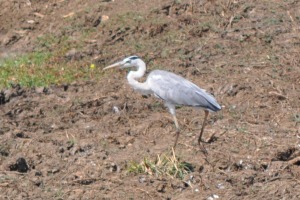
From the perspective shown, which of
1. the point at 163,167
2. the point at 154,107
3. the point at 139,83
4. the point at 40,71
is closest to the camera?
the point at 163,167

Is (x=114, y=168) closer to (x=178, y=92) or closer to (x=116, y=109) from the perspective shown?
(x=178, y=92)

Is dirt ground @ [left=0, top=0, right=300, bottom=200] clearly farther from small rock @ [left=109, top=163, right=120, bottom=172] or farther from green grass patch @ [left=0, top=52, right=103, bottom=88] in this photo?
green grass patch @ [left=0, top=52, right=103, bottom=88]

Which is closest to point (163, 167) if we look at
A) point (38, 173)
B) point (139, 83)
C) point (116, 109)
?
point (38, 173)

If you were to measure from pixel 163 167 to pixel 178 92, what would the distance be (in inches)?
40.4

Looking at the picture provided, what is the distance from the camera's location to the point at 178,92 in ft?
26.8

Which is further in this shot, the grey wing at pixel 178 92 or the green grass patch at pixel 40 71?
the green grass patch at pixel 40 71

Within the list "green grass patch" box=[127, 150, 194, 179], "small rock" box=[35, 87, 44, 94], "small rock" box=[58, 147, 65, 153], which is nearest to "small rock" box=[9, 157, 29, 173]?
"small rock" box=[58, 147, 65, 153]

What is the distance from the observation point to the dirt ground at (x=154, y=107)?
728cm

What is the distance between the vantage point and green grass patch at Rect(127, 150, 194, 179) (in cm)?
740

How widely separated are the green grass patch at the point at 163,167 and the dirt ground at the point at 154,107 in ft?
0.22

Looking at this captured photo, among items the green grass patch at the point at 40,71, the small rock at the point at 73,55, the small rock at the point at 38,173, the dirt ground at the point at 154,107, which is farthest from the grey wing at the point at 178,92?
the small rock at the point at 73,55

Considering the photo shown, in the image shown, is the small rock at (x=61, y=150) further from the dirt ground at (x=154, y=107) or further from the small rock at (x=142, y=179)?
the small rock at (x=142, y=179)

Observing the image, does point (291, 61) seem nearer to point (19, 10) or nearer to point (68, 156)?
point (68, 156)

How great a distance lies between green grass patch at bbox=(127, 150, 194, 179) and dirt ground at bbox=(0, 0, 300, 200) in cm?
7
